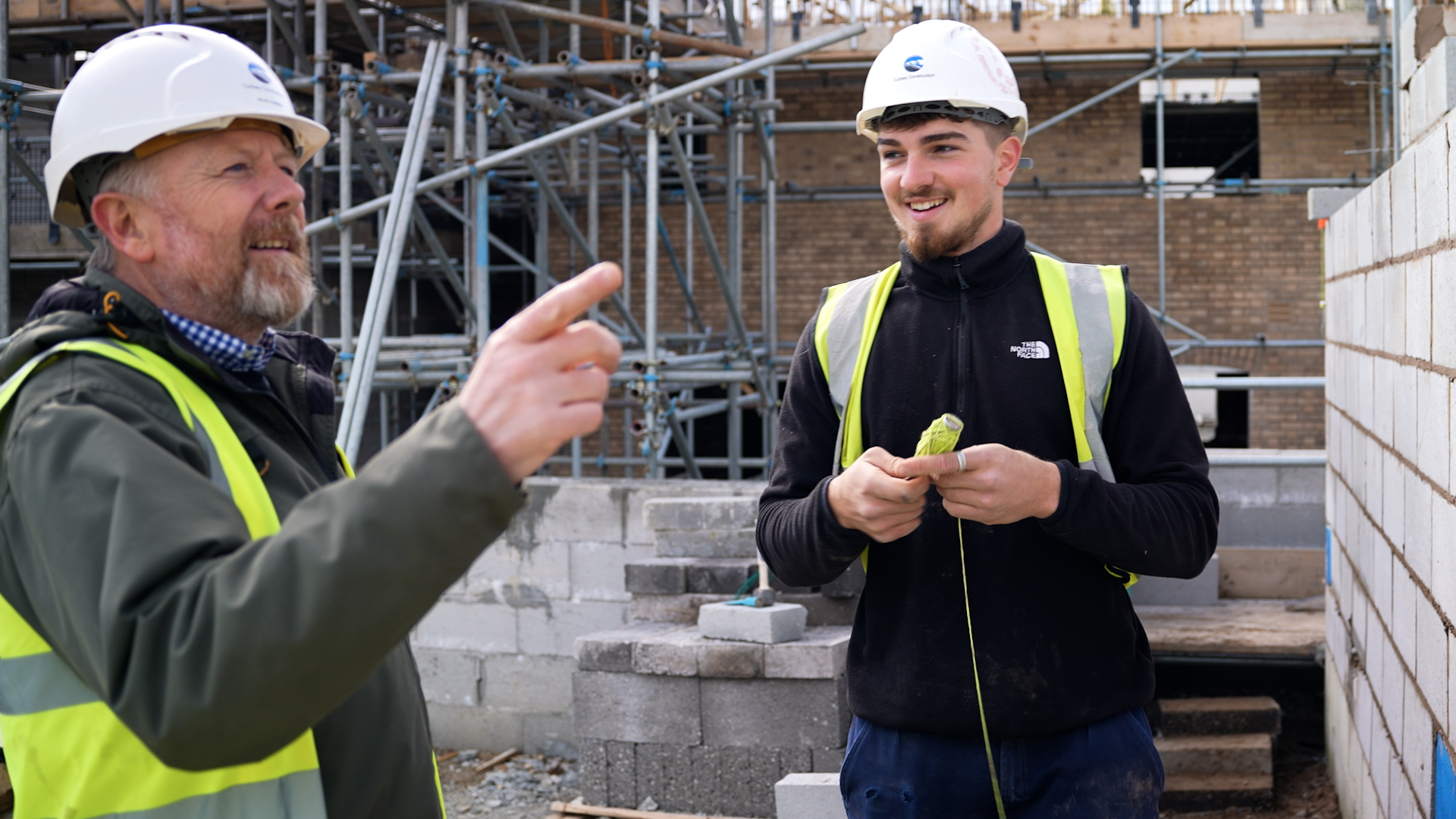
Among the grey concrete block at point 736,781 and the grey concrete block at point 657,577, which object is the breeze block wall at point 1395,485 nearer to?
the grey concrete block at point 736,781

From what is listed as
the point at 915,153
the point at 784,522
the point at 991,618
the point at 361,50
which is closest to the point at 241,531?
the point at 784,522

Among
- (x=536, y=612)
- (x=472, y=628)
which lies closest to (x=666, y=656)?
(x=536, y=612)

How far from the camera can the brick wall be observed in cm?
1266

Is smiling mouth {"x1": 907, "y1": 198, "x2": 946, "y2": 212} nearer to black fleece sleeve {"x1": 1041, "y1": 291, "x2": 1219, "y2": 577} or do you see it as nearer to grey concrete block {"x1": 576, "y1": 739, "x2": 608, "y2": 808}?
black fleece sleeve {"x1": 1041, "y1": 291, "x2": 1219, "y2": 577}

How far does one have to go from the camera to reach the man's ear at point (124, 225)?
1.49m

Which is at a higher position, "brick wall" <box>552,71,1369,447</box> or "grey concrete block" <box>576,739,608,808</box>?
"brick wall" <box>552,71,1369,447</box>

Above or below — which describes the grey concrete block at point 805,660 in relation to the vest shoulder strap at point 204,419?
below

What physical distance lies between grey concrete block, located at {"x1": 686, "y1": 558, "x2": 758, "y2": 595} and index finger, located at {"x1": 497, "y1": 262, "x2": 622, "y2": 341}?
4.26 metres

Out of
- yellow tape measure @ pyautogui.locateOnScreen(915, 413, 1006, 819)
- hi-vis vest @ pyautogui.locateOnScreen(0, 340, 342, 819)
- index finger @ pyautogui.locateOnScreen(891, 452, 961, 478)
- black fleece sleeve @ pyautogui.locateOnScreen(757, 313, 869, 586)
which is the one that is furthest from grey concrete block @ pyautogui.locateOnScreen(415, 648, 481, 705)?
hi-vis vest @ pyautogui.locateOnScreen(0, 340, 342, 819)

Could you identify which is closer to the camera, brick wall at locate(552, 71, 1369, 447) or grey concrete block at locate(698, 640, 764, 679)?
grey concrete block at locate(698, 640, 764, 679)

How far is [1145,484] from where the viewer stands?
211 cm

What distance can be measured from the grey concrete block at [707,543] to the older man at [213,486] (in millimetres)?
3724

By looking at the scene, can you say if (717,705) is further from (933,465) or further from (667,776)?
(933,465)

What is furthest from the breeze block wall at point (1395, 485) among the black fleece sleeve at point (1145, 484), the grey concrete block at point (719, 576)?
the grey concrete block at point (719, 576)
